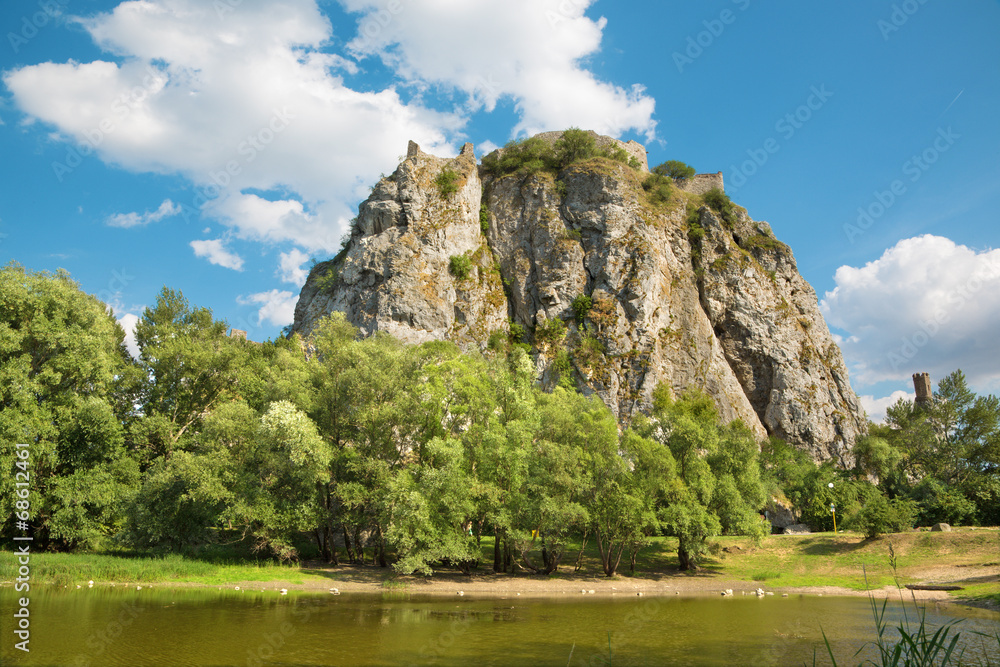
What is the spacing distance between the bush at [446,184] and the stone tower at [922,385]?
72496mm

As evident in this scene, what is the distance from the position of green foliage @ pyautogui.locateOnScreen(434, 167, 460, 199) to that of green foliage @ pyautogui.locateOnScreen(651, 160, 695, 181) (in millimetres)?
31582

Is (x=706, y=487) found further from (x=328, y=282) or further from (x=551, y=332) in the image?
(x=328, y=282)

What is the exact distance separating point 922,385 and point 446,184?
244 feet

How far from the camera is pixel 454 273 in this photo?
210 feet

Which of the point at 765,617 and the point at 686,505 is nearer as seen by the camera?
the point at 765,617

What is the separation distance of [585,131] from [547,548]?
60104mm

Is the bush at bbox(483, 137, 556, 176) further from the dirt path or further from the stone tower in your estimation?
the stone tower

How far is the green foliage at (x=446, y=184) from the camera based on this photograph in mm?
66375

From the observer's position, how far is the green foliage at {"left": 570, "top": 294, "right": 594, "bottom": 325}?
211ft

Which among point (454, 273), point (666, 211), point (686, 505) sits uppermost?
point (666, 211)

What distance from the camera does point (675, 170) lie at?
8206 cm

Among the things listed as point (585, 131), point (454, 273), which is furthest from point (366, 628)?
point (585, 131)

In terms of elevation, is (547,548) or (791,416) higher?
(791,416)

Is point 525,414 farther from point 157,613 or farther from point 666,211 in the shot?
point 666,211
